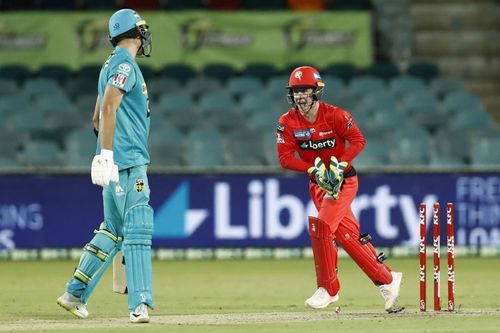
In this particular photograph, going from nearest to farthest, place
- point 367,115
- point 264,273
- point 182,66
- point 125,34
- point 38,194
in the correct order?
point 125,34 < point 264,273 < point 38,194 < point 367,115 < point 182,66

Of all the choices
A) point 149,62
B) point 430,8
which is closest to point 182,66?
point 149,62

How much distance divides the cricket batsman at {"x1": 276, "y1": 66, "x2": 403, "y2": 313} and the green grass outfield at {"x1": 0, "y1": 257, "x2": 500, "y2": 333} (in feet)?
0.83

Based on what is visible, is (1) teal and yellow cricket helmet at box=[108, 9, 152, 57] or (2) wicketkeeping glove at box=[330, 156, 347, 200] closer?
(1) teal and yellow cricket helmet at box=[108, 9, 152, 57]

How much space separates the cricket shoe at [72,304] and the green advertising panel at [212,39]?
11386mm

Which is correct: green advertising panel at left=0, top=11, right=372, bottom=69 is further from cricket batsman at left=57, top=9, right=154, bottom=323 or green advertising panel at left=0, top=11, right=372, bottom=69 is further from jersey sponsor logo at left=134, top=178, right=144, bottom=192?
jersey sponsor logo at left=134, top=178, right=144, bottom=192

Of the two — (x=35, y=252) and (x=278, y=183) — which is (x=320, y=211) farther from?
(x=35, y=252)

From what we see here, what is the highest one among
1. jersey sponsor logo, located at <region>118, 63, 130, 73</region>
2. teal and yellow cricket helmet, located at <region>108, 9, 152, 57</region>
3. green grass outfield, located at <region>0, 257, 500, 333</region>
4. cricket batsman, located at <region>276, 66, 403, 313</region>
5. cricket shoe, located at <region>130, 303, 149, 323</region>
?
teal and yellow cricket helmet, located at <region>108, 9, 152, 57</region>

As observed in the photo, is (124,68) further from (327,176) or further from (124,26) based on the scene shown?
(327,176)

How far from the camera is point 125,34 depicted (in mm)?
9016

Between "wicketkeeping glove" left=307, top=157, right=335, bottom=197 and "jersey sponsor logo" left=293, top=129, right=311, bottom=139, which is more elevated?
"jersey sponsor logo" left=293, top=129, right=311, bottom=139

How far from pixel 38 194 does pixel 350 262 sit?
3744 mm

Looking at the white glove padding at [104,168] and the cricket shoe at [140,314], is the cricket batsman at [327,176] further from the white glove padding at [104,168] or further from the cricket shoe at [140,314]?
the white glove padding at [104,168]

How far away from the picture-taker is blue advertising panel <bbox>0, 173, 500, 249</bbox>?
15.2m

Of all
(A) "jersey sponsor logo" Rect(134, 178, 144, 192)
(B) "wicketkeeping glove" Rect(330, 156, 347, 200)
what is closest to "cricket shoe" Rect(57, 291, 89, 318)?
(A) "jersey sponsor logo" Rect(134, 178, 144, 192)
